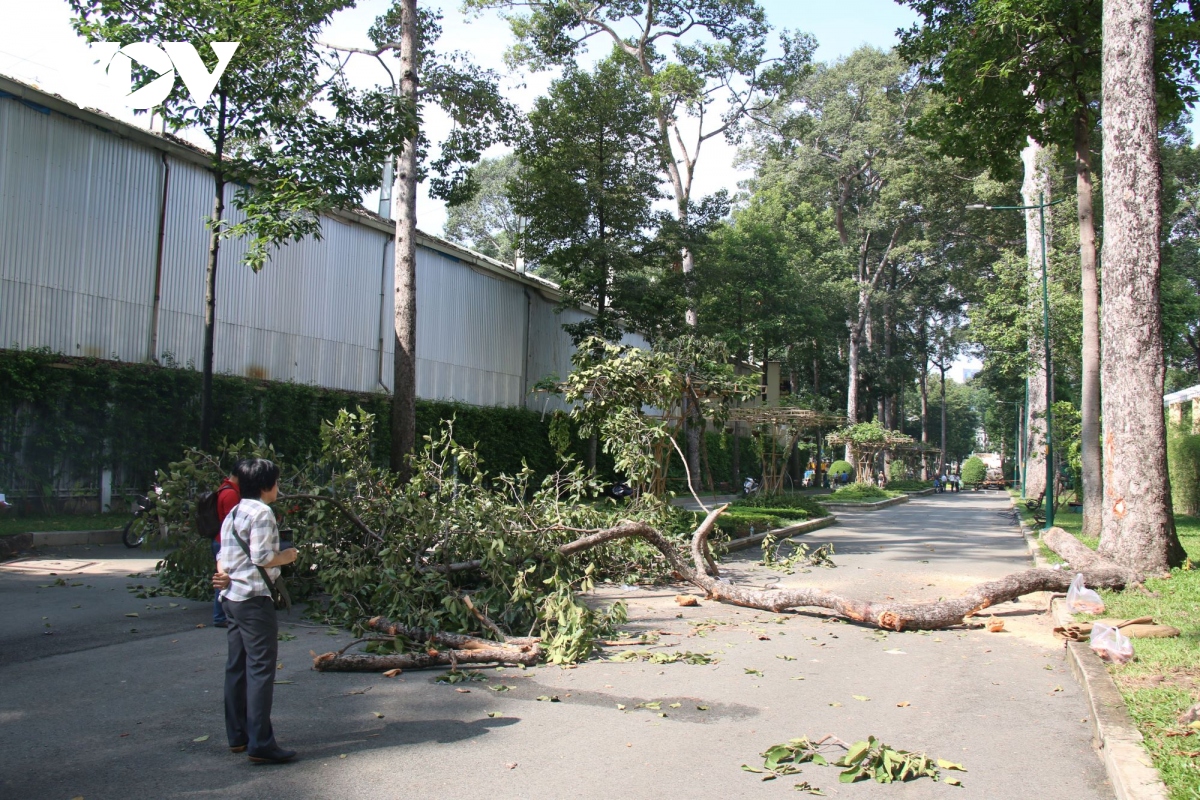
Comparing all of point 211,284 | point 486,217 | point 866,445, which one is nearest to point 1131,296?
point 211,284

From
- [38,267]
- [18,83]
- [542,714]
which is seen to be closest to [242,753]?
[542,714]

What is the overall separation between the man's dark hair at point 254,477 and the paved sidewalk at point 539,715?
4.55ft

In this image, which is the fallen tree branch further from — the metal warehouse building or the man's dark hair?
the metal warehouse building

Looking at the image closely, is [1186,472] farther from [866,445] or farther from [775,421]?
[866,445]

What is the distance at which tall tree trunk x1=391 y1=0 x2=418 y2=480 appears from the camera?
17.4 metres

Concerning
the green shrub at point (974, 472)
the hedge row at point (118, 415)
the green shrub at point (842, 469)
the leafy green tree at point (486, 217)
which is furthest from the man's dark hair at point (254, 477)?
the green shrub at point (974, 472)

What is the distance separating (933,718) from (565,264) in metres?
21.5

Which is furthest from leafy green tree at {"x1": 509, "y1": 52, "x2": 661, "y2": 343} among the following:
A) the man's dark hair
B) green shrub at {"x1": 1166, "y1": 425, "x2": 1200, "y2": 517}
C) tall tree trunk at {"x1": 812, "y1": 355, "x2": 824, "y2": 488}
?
tall tree trunk at {"x1": 812, "y1": 355, "x2": 824, "y2": 488}

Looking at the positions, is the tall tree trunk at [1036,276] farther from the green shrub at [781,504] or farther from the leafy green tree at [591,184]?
the leafy green tree at [591,184]

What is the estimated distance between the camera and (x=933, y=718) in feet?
19.0

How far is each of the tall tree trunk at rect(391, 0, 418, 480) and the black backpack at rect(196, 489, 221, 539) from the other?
1072cm

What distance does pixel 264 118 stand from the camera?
1530 centimetres

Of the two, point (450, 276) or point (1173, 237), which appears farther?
point (1173, 237)

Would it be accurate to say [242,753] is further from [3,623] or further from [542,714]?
[3,623]
